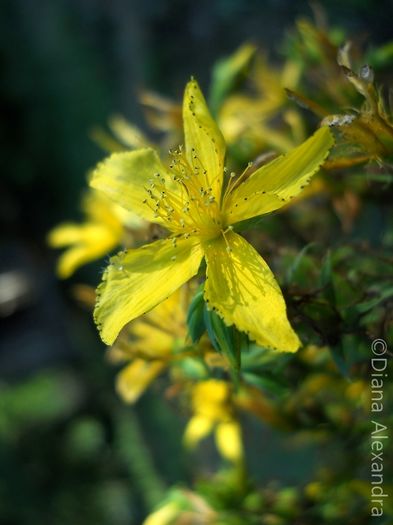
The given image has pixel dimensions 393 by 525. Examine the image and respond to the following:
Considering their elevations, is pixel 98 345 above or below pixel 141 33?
below

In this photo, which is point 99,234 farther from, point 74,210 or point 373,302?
point 74,210

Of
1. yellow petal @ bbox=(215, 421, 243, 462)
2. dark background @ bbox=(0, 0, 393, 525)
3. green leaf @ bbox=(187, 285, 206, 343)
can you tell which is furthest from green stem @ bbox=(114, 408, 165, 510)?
green leaf @ bbox=(187, 285, 206, 343)

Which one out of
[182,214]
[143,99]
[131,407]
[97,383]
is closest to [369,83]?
[182,214]

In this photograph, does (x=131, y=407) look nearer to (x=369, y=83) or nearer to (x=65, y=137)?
(x=65, y=137)

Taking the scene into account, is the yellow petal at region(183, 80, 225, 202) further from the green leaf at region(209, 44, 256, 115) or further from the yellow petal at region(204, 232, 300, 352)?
the green leaf at region(209, 44, 256, 115)

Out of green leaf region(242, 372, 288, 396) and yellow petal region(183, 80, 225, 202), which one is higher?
yellow petal region(183, 80, 225, 202)

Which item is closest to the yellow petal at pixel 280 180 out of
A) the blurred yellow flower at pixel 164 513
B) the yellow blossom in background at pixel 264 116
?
the yellow blossom in background at pixel 264 116
